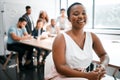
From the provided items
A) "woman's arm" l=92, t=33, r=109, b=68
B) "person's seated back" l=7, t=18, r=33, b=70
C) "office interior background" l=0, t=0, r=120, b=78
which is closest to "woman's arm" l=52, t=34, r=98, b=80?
"woman's arm" l=92, t=33, r=109, b=68

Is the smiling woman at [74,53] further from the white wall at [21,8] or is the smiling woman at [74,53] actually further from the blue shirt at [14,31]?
the white wall at [21,8]

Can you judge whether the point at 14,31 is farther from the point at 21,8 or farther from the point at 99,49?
the point at 99,49

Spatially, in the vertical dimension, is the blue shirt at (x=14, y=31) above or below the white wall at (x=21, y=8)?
below

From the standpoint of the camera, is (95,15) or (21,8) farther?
(95,15)

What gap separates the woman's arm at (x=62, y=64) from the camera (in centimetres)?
117

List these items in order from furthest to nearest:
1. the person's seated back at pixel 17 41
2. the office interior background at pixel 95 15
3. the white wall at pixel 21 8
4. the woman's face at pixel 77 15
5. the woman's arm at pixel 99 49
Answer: the white wall at pixel 21 8, the office interior background at pixel 95 15, the person's seated back at pixel 17 41, the woman's arm at pixel 99 49, the woman's face at pixel 77 15

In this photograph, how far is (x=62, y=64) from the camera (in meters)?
1.21

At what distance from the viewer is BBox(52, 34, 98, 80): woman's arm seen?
46.1 inches

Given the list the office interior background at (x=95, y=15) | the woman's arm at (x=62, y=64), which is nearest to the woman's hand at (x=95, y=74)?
the woman's arm at (x=62, y=64)

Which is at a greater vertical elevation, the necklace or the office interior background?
the office interior background

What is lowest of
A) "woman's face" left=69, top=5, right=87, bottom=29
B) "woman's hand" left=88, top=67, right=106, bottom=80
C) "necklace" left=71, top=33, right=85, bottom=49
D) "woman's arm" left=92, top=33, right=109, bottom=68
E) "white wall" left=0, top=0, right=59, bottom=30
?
"woman's hand" left=88, top=67, right=106, bottom=80

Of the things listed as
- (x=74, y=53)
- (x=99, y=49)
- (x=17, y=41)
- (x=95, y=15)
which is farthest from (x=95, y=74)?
(x=95, y=15)

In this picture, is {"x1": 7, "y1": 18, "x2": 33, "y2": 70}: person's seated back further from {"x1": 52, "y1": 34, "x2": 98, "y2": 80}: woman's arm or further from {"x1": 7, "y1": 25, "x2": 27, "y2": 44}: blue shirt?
{"x1": 52, "y1": 34, "x2": 98, "y2": 80}: woman's arm

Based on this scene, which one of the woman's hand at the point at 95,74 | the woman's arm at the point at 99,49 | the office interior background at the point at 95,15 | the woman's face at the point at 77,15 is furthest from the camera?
the office interior background at the point at 95,15
